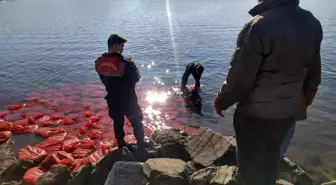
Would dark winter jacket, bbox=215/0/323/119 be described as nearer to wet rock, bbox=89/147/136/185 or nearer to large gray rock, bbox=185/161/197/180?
large gray rock, bbox=185/161/197/180

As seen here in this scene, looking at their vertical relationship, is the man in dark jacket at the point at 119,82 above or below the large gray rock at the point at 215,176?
above

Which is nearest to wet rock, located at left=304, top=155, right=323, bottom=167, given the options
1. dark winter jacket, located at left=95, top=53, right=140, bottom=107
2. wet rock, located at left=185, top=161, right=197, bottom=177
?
wet rock, located at left=185, top=161, right=197, bottom=177

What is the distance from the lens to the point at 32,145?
8961 millimetres

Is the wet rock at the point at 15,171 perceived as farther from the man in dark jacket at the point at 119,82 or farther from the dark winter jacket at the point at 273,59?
the dark winter jacket at the point at 273,59

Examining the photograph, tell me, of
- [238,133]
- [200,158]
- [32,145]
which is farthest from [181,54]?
[238,133]

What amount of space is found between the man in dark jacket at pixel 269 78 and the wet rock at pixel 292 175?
2.34 meters

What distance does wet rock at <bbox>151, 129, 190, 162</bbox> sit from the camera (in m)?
6.71

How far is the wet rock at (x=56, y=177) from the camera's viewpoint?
594 cm

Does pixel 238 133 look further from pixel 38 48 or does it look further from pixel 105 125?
pixel 38 48

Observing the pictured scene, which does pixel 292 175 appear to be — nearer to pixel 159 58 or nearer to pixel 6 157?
pixel 6 157

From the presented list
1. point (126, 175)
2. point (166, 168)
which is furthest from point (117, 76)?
point (166, 168)

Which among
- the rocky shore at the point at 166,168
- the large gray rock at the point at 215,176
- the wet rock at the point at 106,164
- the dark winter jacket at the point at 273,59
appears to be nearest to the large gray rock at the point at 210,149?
the rocky shore at the point at 166,168

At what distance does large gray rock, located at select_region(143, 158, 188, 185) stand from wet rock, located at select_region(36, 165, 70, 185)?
1784 mm

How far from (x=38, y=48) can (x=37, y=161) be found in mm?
19200
